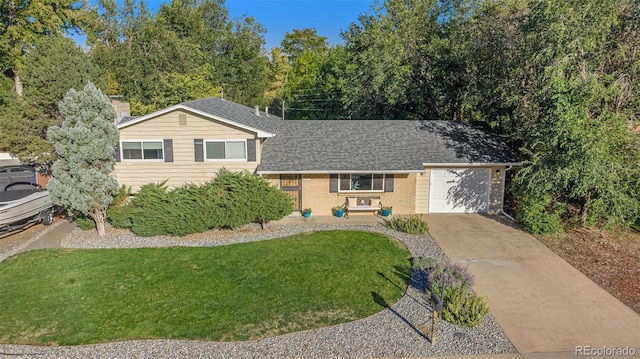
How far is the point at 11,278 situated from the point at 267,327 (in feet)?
26.8

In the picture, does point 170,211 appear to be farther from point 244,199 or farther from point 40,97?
point 40,97

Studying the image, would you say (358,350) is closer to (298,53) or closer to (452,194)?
(452,194)

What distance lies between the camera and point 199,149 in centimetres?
1642

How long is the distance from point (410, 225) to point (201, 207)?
7933 millimetres

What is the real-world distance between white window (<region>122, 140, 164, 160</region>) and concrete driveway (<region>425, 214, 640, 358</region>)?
38.3ft

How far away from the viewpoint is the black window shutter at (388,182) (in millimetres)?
17000

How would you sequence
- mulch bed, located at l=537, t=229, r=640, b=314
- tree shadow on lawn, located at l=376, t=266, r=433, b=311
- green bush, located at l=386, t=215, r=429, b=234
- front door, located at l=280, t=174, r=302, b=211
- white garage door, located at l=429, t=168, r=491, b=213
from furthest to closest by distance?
white garage door, located at l=429, t=168, r=491, b=213 → front door, located at l=280, t=174, r=302, b=211 → green bush, located at l=386, t=215, r=429, b=234 → mulch bed, located at l=537, t=229, r=640, b=314 → tree shadow on lawn, located at l=376, t=266, r=433, b=311

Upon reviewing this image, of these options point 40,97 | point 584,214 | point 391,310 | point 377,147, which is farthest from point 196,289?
point 40,97

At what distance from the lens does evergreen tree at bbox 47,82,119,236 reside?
13.6 meters

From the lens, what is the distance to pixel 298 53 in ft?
213

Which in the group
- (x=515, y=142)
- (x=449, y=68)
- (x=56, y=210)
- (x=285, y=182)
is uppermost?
(x=449, y=68)

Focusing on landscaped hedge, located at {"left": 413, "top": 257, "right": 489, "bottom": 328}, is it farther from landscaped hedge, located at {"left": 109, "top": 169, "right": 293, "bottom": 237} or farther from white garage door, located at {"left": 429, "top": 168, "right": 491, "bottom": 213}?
white garage door, located at {"left": 429, "top": 168, "right": 491, "bottom": 213}

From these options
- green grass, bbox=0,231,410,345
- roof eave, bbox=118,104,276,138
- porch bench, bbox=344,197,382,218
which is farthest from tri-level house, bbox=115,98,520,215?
green grass, bbox=0,231,410,345

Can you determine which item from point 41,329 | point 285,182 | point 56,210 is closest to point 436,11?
point 285,182
